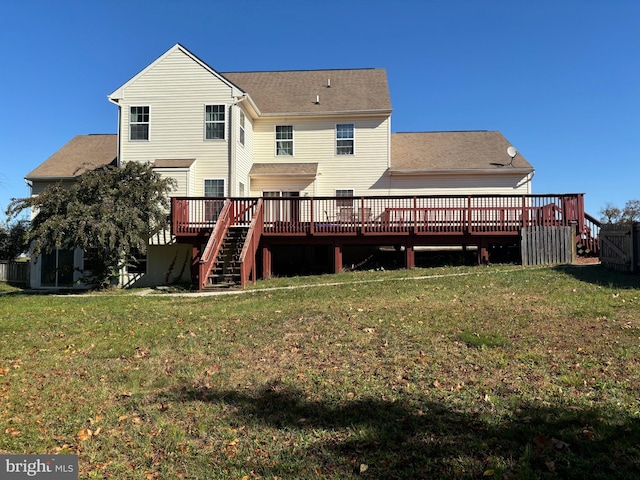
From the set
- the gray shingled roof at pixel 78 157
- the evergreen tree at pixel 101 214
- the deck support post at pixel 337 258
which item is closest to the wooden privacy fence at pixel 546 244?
the deck support post at pixel 337 258

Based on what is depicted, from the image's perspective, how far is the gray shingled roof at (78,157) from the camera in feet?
65.9

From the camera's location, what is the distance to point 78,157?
21562 mm

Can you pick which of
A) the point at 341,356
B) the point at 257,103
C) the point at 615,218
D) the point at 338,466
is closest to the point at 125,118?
the point at 257,103

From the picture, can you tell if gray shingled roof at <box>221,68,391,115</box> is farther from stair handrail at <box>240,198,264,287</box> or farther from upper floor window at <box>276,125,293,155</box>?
stair handrail at <box>240,198,264,287</box>

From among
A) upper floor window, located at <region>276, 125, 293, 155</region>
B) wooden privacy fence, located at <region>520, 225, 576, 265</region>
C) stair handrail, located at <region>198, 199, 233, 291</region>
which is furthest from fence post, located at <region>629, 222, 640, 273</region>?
upper floor window, located at <region>276, 125, 293, 155</region>

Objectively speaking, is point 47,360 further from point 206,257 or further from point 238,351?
point 206,257

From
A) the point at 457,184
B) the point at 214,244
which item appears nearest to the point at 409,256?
the point at 457,184

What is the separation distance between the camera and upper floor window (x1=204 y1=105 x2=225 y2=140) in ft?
60.1

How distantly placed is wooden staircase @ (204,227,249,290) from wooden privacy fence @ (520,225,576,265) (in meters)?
9.42

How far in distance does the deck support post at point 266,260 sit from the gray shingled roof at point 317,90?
7.15 meters

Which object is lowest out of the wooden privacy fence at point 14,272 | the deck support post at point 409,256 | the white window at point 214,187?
the wooden privacy fence at point 14,272

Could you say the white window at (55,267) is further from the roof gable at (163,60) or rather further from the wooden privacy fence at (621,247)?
the wooden privacy fence at (621,247)

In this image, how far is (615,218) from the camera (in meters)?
50.0

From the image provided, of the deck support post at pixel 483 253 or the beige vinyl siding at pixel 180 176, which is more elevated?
the beige vinyl siding at pixel 180 176
